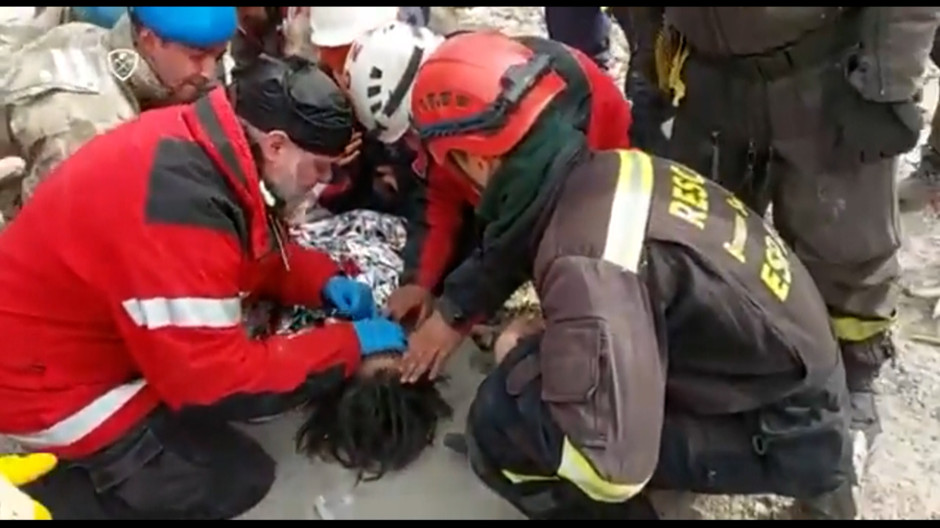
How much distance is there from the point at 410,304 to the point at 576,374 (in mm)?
743

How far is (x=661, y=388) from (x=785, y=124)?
59cm

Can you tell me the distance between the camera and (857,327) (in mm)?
2365

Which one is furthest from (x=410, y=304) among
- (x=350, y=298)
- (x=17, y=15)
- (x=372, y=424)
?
(x=17, y=15)

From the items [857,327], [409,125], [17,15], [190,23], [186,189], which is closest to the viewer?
[186,189]

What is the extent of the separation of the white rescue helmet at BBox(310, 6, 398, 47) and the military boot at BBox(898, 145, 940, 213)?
46.0 inches

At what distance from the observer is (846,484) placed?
7.04ft

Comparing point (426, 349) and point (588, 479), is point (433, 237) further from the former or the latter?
point (588, 479)

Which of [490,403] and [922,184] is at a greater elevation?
[490,403]

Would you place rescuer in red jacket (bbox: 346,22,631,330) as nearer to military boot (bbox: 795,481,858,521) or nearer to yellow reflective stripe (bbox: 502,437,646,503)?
yellow reflective stripe (bbox: 502,437,646,503)

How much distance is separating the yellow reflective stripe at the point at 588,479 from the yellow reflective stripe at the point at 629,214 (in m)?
0.27

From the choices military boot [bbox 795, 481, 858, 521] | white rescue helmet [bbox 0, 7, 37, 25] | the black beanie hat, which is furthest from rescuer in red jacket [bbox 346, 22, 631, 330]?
white rescue helmet [bbox 0, 7, 37, 25]

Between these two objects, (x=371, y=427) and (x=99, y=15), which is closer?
(x=371, y=427)

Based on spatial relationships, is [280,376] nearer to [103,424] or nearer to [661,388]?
[103,424]

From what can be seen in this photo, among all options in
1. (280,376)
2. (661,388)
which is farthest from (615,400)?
(280,376)
